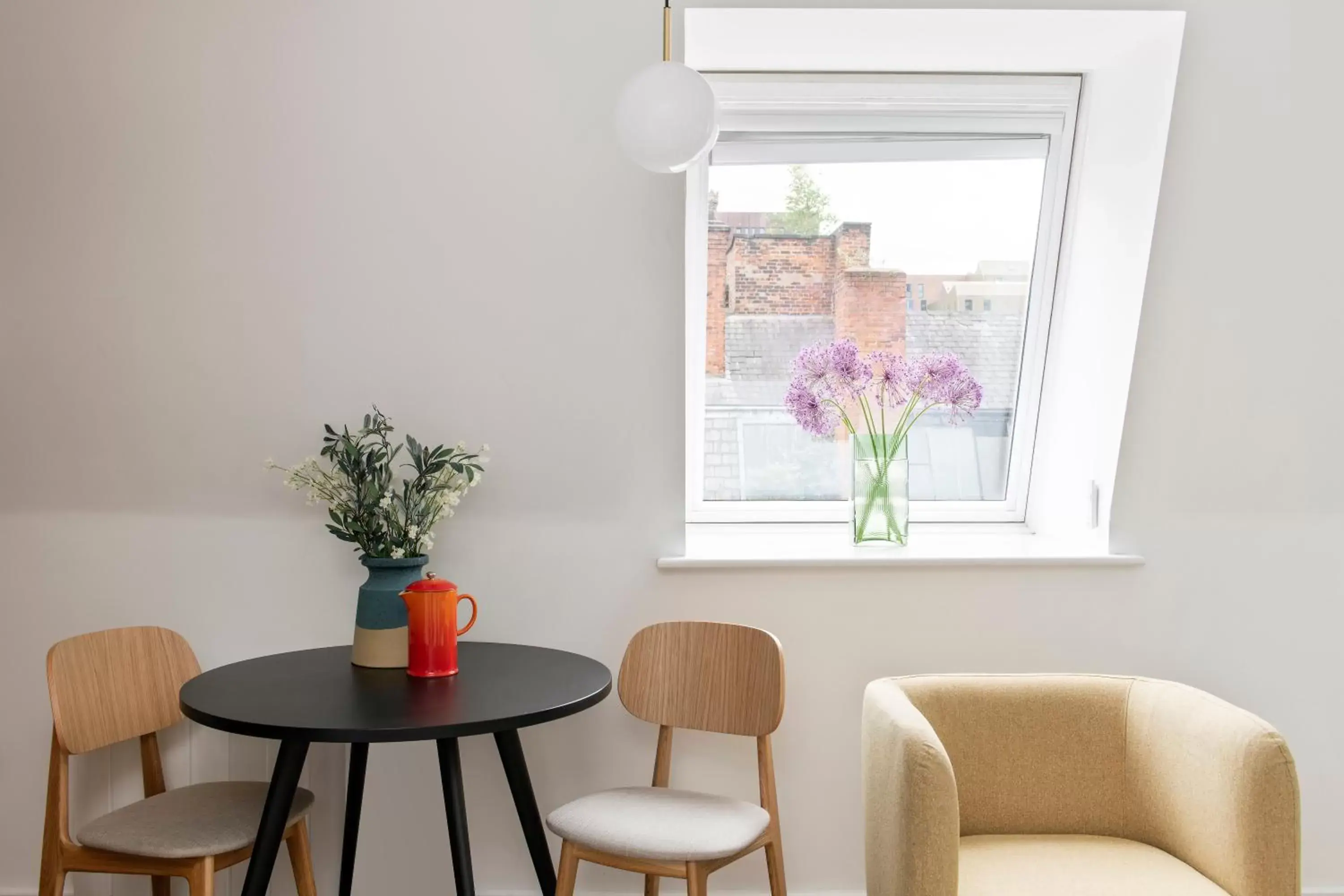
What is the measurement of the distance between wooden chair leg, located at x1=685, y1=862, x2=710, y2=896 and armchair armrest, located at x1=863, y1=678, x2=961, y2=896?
1.06 feet

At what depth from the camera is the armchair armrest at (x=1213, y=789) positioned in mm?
1709

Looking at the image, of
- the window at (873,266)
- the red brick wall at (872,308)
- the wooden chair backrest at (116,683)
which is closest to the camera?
the wooden chair backrest at (116,683)

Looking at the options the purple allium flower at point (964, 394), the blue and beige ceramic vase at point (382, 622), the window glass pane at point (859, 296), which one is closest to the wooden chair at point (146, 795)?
the blue and beige ceramic vase at point (382, 622)

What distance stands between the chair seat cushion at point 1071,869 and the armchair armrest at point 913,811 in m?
0.08

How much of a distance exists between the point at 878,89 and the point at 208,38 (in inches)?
66.1

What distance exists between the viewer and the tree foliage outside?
2.87 metres

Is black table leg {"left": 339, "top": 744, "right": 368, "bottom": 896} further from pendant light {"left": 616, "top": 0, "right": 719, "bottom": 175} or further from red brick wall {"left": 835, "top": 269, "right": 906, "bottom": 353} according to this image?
red brick wall {"left": 835, "top": 269, "right": 906, "bottom": 353}

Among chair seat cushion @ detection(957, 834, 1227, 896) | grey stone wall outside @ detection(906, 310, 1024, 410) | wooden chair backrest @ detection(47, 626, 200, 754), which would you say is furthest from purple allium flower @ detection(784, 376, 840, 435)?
wooden chair backrest @ detection(47, 626, 200, 754)

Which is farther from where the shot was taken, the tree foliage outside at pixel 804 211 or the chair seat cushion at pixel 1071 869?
the tree foliage outside at pixel 804 211

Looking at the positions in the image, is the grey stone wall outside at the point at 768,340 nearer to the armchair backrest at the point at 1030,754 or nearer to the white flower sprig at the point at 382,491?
the white flower sprig at the point at 382,491

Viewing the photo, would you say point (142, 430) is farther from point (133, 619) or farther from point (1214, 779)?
point (1214, 779)

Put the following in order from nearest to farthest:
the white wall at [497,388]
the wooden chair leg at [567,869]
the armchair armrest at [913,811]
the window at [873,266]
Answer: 1. the armchair armrest at [913,811]
2. the wooden chair leg at [567,869]
3. the white wall at [497,388]
4. the window at [873,266]

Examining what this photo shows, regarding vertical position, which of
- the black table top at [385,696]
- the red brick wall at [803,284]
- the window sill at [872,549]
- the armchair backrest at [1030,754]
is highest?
the red brick wall at [803,284]

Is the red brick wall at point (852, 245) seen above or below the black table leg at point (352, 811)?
above
